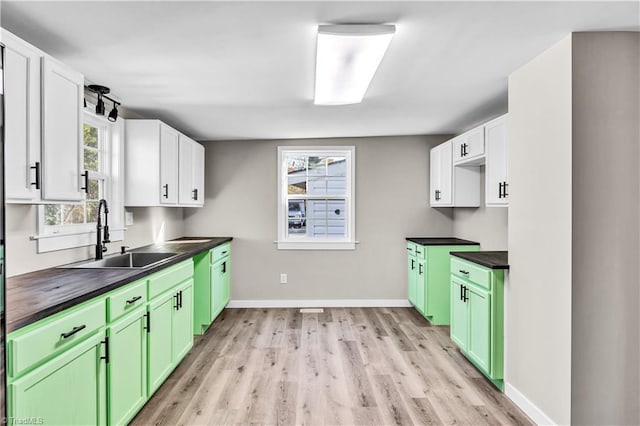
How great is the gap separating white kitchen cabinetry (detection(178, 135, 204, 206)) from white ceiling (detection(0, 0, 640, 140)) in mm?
599

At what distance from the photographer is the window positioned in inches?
92.0

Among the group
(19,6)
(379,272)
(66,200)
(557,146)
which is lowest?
(379,272)

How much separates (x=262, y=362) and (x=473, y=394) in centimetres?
167

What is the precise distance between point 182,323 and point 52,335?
149 cm

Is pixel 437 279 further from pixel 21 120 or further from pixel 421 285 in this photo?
pixel 21 120

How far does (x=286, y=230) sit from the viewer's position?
190 inches

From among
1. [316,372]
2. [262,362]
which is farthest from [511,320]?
[262,362]

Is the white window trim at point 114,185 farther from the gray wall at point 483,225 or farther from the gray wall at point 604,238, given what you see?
the gray wall at point 483,225

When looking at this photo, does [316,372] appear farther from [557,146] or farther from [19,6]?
[19,6]

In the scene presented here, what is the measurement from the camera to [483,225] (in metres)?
3.88

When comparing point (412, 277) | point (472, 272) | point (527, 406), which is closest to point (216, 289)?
point (412, 277)

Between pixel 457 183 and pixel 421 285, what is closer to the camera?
pixel 457 183

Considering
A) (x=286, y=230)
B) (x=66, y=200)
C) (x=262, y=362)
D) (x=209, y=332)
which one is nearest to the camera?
(x=66, y=200)

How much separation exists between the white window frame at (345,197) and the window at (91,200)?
205 centimetres
